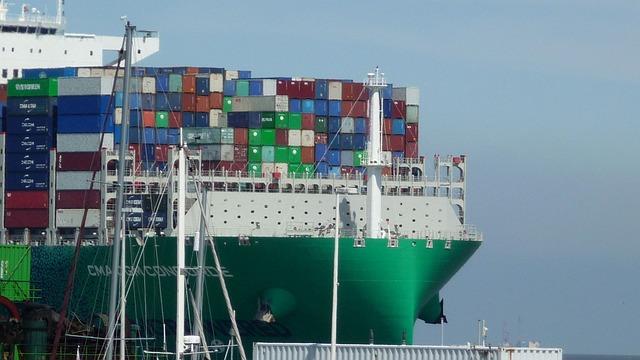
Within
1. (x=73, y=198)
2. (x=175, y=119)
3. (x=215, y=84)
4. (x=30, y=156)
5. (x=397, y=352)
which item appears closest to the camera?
(x=397, y=352)

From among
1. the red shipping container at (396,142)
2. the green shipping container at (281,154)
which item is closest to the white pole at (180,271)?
the green shipping container at (281,154)

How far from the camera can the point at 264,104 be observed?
64562mm

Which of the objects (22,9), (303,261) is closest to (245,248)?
(303,261)

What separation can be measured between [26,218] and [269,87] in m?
9.86

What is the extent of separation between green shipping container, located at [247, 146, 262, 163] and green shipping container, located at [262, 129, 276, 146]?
1.02 ft

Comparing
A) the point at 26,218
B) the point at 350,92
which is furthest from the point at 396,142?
the point at 26,218

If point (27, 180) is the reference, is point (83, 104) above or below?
above

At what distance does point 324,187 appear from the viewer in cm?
6341

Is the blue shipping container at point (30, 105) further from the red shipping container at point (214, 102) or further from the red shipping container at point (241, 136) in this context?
the red shipping container at point (241, 136)

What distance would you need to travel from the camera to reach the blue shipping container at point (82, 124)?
65.4m

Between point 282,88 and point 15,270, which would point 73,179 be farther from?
point 282,88

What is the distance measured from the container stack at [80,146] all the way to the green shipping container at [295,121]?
6231 millimetres

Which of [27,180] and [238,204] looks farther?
[27,180]

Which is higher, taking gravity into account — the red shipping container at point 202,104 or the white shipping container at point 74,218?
the red shipping container at point 202,104
